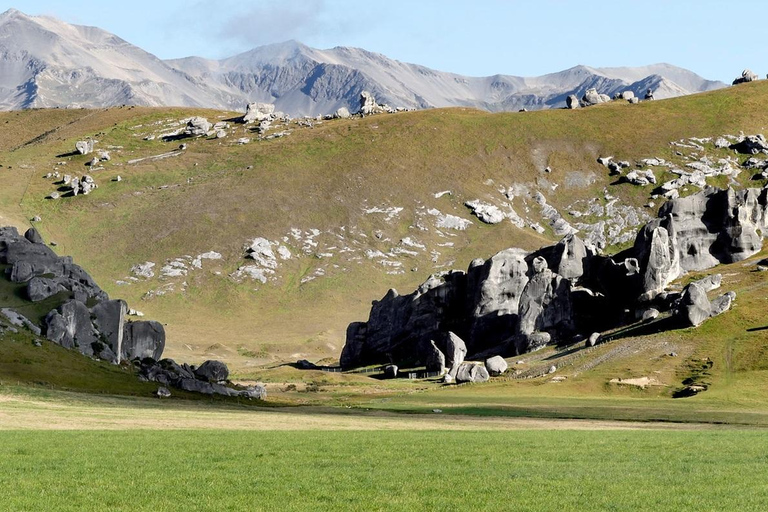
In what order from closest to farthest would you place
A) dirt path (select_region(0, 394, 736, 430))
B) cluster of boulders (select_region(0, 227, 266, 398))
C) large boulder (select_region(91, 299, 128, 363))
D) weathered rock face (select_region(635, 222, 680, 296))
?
dirt path (select_region(0, 394, 736, 430)), cluster of boulders (select_region(0, 227, 266, 398)), large boulder (select_region(91, 299, 128, 363)), weathered rock face (select_region(635, 222, 680, 296))

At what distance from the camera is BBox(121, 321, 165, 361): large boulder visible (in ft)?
362

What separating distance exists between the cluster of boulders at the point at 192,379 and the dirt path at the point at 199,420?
19403 mm

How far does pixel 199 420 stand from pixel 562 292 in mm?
87724

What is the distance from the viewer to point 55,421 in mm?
50406

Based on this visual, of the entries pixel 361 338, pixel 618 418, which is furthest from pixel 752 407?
pixel 361 338

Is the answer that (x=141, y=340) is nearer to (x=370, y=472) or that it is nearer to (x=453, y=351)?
(x=453, y=351)

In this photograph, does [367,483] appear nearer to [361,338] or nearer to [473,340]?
[473,340]

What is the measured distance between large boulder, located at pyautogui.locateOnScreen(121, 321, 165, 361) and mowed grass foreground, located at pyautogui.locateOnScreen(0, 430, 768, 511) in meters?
69.8

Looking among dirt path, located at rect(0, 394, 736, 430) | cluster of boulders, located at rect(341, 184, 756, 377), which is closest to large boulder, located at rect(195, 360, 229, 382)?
dirt path, located at rect(0, 394, 736, 430)

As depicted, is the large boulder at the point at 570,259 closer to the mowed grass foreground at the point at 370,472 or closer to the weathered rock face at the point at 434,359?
the weathered rock face at the point at 434,359

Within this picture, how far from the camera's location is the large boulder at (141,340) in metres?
110

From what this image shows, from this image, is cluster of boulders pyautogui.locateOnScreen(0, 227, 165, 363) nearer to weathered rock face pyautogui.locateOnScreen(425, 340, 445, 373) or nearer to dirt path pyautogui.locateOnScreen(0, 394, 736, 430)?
dirt path pyautogui.locateOnScreen(0, 394, 736, 430)

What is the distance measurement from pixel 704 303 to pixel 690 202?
40.6 m

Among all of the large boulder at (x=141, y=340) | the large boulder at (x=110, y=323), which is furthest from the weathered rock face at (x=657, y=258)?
the large boulder at (x=110, y=323)
